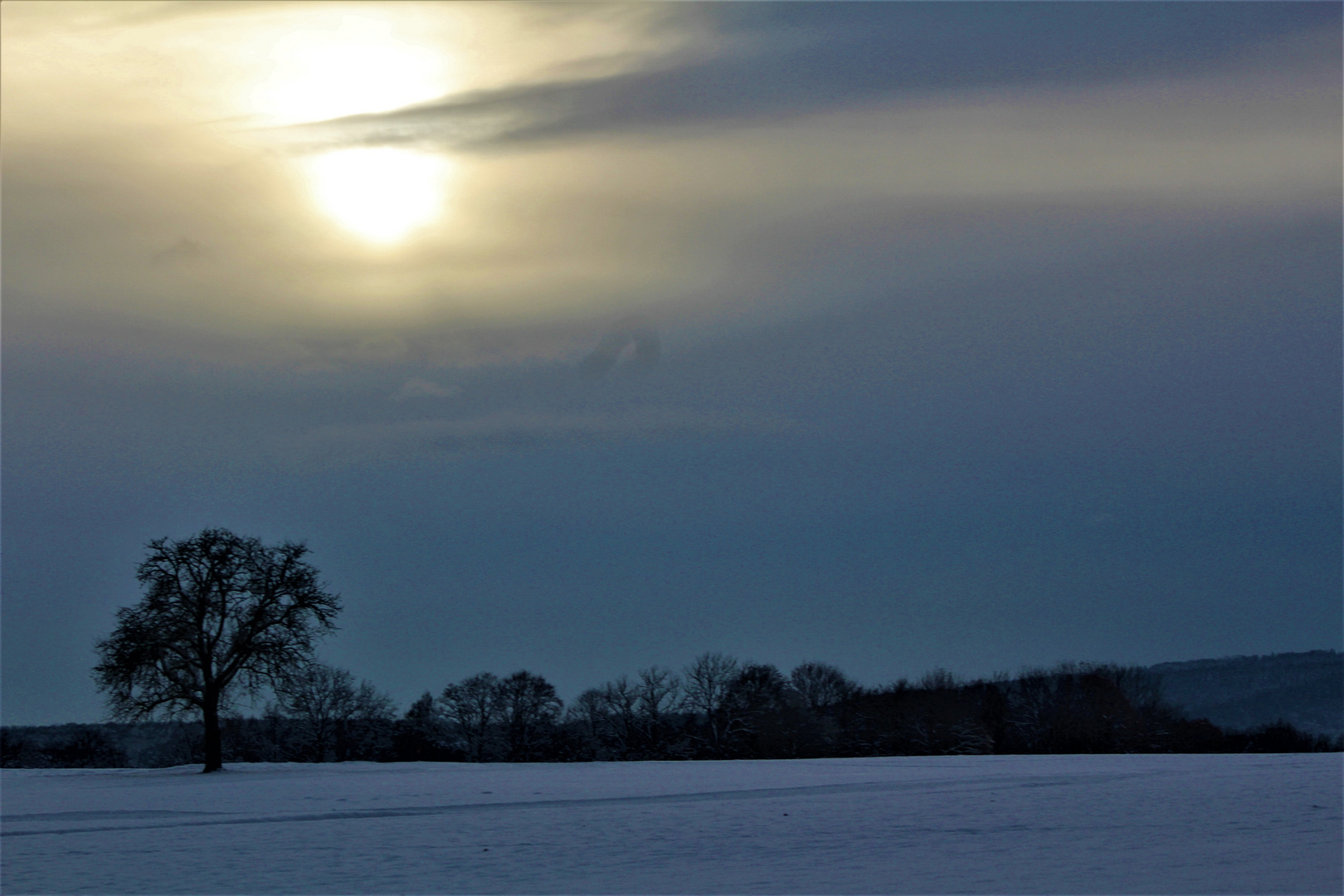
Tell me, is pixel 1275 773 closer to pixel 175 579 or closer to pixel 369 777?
pixel 369 777

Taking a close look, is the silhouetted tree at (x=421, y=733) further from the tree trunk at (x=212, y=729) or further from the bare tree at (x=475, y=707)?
the tree trunk at (x=212, y=729)

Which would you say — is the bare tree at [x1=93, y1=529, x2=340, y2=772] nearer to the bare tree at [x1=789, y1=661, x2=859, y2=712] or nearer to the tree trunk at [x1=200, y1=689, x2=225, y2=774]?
the tree trunk at [x1=200, y1=689, x2=225, y2=774]

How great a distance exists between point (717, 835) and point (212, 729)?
32.0 meters

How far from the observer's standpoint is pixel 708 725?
10038 cm

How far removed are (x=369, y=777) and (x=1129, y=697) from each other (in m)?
77.0

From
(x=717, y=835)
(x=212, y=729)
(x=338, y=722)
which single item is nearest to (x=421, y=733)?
(x=338, y=722)

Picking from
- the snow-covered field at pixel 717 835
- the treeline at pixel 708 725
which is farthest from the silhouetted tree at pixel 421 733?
the snow-covered field at pixel 717 835

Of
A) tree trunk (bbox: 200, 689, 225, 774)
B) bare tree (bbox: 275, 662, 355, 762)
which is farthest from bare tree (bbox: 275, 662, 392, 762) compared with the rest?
tree trunk (bbox: 200, 689, 225, 774)

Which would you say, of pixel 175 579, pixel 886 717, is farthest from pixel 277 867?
pixel 886 717

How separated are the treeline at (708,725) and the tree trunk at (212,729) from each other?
2898cm

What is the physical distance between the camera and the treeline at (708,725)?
84.8 m

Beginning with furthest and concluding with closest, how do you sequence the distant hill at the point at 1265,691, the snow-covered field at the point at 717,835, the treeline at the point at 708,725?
the distant hill at the point at 1265,691 < the treeline at the point at 708,725 < the snow-covered field at the point at 717,835

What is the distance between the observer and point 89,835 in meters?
23.5

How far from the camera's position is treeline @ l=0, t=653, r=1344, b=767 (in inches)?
3337
